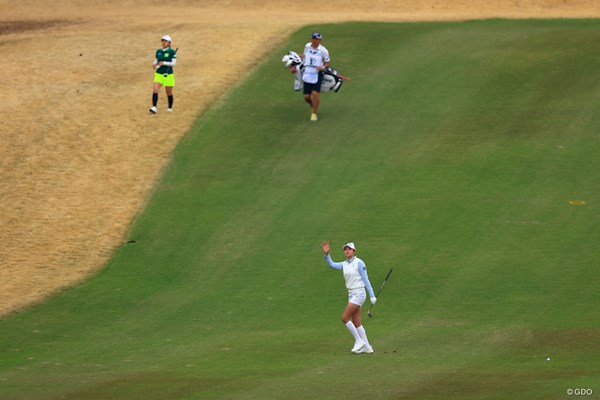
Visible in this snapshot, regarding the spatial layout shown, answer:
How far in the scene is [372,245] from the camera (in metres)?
30.9

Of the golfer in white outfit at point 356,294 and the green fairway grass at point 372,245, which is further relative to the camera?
the golfer in white outfit at point 356,294

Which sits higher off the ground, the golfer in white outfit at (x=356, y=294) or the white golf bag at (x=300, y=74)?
the white golf bag at (x=300, y=74)

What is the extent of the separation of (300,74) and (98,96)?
7327mm

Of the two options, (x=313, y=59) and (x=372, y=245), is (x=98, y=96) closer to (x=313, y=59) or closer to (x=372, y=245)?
(x=313, y=59)

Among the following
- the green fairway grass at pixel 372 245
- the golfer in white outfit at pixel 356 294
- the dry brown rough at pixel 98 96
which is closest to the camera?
the green fairway grass at pixel 372 245

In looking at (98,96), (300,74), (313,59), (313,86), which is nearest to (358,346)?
(313,59)

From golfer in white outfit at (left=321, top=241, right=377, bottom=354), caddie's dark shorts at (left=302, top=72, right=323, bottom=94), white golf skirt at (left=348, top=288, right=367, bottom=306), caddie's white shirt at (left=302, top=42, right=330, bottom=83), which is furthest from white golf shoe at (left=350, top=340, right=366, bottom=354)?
caddie's dark shorts at (left=302, top=72, right=323, bottom=94)

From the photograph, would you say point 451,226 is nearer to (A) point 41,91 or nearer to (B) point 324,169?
(B) point 324,169

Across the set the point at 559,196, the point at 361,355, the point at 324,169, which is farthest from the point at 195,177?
the point at 361,355

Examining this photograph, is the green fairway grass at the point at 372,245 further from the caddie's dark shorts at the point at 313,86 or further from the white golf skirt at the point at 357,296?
the caddie's dark shorts at the point at 313,86

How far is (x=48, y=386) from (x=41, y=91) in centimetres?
2145

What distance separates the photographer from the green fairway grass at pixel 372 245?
22125mm

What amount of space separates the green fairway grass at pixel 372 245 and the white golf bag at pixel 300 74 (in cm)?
123

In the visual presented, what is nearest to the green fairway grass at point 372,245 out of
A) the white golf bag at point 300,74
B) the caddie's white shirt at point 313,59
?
the white golf bag at point 300,74
